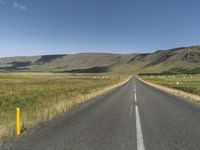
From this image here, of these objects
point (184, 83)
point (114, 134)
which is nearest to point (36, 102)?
point (114, 134)

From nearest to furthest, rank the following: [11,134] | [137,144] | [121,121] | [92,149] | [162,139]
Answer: [92,149]
[137,144]
[162,139]
[11,134]
[121,121]

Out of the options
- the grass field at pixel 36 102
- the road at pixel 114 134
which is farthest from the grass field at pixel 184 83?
the road at pixel 114 134

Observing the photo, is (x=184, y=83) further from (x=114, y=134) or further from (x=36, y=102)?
(x=114, y=134)

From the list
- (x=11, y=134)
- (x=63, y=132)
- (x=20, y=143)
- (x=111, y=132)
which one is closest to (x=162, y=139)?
(x=111, y=132)

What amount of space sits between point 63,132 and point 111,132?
1621 millimetres

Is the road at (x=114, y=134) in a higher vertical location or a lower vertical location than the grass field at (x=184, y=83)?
higher

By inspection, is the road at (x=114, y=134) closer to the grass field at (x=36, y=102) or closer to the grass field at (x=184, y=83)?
the grass field at (x=36, y=102)

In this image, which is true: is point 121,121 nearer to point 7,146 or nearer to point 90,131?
point 90,131

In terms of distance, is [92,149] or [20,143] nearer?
[92,149]

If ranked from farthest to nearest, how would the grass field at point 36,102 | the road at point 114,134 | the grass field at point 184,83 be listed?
1. the grass field at point 184,83
2. the grass field at point 36,102
3. the road at point 114,134

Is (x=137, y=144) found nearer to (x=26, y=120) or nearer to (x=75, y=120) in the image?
(x=75, y=120)

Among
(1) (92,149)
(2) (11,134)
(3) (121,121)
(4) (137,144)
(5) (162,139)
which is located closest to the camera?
(1) (92,149)

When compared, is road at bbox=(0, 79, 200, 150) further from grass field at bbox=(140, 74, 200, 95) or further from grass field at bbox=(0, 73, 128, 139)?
grass field at bbox=(140, 74, 200, 95)

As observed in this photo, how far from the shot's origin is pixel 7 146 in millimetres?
7367
